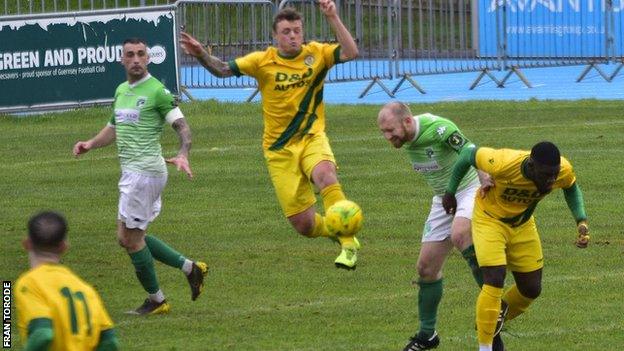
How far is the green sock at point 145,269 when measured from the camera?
12154 millimetres

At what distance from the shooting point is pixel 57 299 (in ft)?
21.8

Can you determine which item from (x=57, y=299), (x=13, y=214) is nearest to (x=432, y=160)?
(x=57, y=299)

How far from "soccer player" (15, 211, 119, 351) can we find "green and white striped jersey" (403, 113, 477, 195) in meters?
Answer: 4.25

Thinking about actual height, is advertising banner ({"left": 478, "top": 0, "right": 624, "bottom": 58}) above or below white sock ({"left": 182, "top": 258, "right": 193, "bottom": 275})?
above

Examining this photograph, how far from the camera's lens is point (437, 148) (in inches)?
423

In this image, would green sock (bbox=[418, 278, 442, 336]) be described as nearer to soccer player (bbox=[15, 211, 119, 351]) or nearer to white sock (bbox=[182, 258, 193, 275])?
white sock (bbox=[182, 258, 193, 275])

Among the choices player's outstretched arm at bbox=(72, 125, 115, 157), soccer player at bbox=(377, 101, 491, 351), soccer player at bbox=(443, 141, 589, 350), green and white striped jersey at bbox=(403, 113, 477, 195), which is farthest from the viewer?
player's outstretched arm at bbox=(72, 125, 115, 157)

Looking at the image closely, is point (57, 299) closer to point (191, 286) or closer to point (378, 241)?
point (191, 286)

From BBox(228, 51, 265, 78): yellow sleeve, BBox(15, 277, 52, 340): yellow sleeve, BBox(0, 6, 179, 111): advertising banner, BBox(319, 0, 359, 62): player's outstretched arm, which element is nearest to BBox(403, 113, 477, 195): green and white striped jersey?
BBox(319, 0, 359, 62): player's outstretched arm

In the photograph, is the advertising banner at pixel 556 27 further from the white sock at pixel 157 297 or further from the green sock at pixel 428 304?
the green sock at pixel 428 304

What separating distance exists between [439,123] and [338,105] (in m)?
17.2

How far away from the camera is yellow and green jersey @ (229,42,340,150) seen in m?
12.6

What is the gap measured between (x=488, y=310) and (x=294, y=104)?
3.25 m

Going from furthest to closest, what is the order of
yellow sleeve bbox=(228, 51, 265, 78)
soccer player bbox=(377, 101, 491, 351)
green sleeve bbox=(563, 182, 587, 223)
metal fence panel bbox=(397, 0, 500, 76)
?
metal fence panel bbox=(397, 0, 500, 76)
yellow sleeve bbox=(228, 51, 265, 78)
soccer player bbox=(377, 101, 491, 351)
green sleeve bbox=(563, 182, 587, 223)
